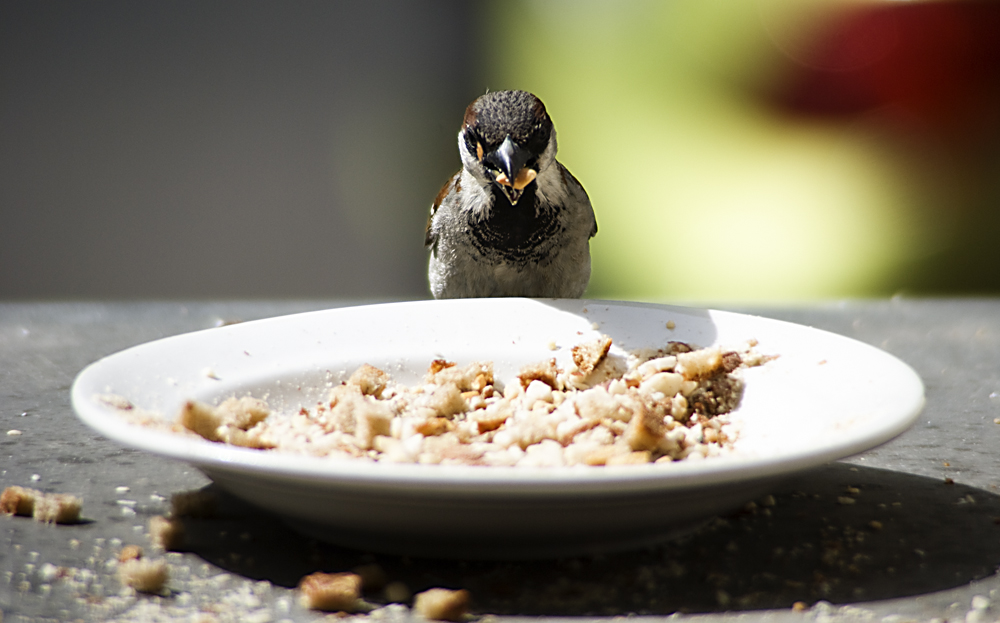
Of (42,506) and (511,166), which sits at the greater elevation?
(511,166)

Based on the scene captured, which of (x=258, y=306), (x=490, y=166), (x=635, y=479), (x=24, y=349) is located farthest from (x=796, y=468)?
(x=258, y=306)

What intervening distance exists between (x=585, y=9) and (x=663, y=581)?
4.44 meters

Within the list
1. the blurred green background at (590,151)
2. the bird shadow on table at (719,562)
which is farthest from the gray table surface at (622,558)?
the blurred green background at (590,151)

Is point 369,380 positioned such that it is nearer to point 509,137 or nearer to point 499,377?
point 499,377

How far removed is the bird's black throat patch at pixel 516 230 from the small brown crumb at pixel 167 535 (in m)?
1.08

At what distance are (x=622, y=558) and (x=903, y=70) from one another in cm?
463

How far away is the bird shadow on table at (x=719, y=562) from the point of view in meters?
0.85

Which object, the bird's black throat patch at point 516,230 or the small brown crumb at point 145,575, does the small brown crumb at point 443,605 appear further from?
the bird's black throat patch at point 516,230

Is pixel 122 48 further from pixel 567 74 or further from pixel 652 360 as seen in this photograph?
pixel 652 360

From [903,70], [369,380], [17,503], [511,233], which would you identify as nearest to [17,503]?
[17,503]

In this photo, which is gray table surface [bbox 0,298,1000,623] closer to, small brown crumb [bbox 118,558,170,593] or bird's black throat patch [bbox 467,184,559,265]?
small brown crumb [bbox 118,558,170,593]

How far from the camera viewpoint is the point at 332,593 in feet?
2.66

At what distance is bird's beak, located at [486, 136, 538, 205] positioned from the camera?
1.58m

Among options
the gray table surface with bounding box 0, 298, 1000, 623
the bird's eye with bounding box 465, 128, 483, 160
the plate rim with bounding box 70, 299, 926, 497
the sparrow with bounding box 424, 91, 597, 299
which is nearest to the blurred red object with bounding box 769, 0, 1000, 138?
the sparrow with bounding box 424, 91, 597, 299
